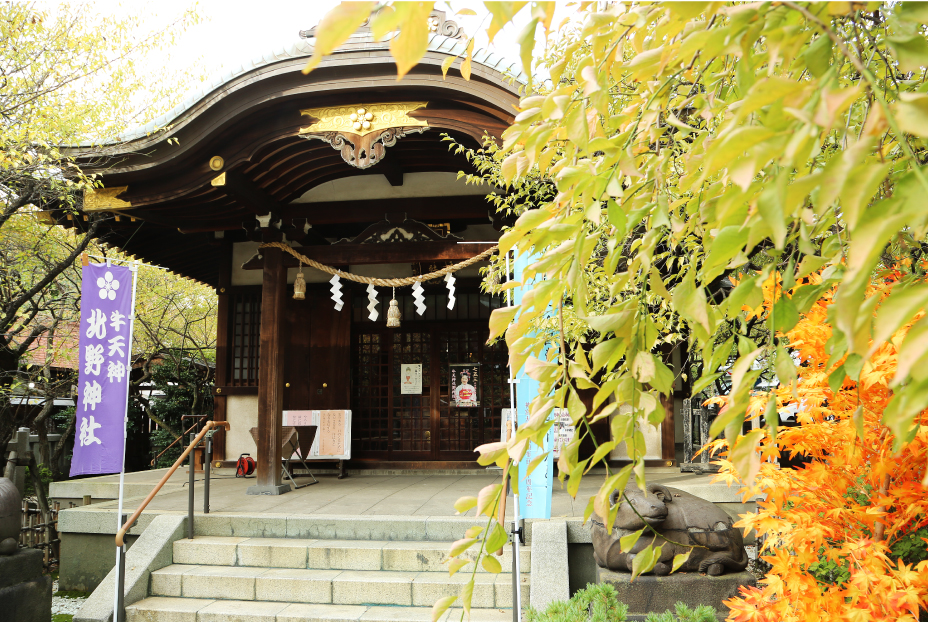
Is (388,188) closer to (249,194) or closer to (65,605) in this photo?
(249,194)

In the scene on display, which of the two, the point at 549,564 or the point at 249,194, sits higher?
the point at 249,194

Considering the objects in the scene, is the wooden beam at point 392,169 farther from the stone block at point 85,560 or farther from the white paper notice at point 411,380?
the stone block at point 85,560

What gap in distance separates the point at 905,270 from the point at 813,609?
147cm

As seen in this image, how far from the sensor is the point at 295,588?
5.26 metres

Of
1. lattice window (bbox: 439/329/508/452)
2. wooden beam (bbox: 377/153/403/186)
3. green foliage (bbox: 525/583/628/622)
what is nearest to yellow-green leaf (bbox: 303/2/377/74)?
green foliage (bbox: 525/583/628/622)

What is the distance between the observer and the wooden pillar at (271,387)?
295 inches

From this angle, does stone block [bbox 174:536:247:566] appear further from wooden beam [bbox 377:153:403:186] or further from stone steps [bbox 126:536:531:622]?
wooden beam [bbox 377:153:403:186]

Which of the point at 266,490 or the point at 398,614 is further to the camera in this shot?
the point at 266,490

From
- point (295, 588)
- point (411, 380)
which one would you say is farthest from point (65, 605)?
point (411, 380)

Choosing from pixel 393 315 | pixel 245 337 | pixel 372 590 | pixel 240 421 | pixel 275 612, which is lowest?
pixel 275 612

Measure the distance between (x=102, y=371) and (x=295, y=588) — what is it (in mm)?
2758

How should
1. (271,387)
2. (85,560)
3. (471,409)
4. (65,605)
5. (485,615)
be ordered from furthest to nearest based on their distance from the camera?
(471,409) < (271,387) < (85,560) < (65,605) < (485,615)

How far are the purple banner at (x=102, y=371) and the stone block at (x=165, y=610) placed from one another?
4.10 feet

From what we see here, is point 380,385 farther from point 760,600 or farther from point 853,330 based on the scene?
point 853,330
